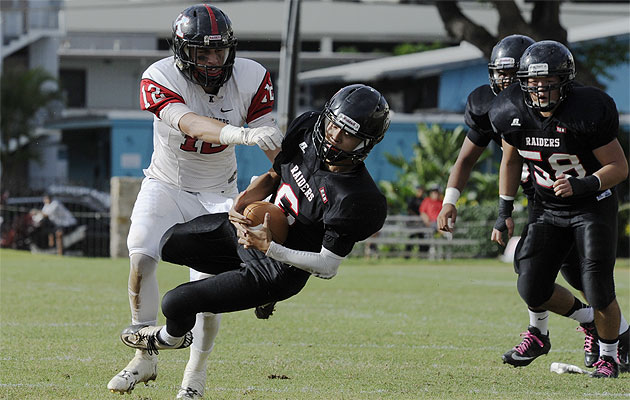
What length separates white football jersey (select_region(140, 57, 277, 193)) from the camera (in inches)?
225

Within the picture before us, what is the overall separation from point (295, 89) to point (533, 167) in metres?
12.9

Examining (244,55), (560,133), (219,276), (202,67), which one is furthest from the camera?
(244,55)

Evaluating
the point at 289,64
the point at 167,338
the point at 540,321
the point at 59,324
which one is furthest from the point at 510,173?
the point at 289,64

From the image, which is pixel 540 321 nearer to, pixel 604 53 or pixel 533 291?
pixel 533 291

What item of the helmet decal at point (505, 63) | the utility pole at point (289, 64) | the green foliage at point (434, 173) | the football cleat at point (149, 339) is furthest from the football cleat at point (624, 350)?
the green foliage at point (434, 173)

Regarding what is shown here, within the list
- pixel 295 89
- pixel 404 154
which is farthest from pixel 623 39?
pixel 295 89

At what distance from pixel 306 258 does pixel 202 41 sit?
142 centimetres

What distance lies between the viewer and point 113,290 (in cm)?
1184

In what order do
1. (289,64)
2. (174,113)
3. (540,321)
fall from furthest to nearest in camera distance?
(289,64) → (540,321) → (174,113)

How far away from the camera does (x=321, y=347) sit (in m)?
7.55

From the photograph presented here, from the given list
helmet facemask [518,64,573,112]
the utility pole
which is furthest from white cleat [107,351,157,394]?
the utility pole

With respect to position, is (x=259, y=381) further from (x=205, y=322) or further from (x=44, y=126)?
(x=44, y=126)

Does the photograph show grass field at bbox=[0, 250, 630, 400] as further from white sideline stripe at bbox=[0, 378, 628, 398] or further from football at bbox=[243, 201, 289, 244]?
football at bbox=[243, 201, 289, 244]

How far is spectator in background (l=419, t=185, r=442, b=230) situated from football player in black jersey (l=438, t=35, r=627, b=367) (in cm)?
1313
